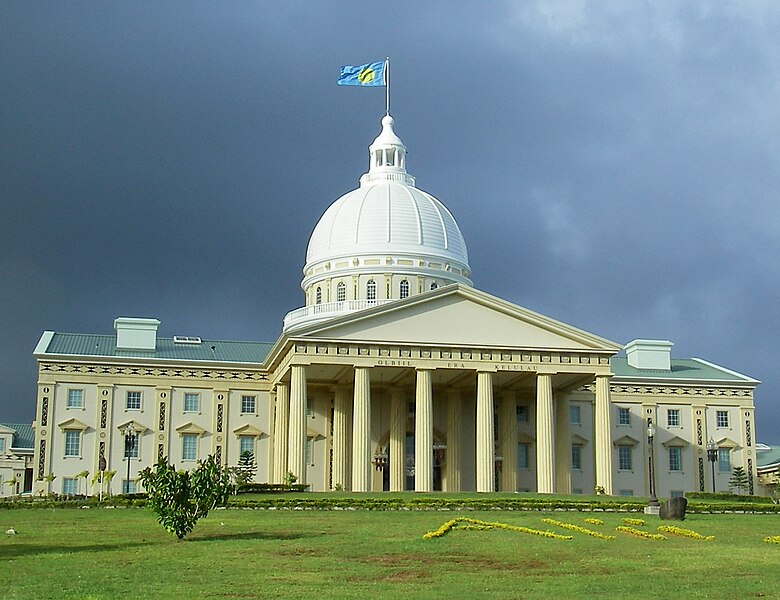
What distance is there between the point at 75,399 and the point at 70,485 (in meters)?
5.70

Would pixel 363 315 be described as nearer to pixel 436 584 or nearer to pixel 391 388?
pixel 391 388

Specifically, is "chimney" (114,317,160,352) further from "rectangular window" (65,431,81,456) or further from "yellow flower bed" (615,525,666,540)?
"yellow flower bed" (615,525,666,540)

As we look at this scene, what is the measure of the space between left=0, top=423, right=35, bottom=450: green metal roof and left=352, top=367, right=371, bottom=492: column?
4545 cm

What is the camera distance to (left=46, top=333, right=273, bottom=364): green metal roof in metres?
80.8

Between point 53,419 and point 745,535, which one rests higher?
point 53,419

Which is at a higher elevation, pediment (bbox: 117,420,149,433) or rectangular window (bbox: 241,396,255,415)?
rectangular window (bbox: 241,396,255,415)

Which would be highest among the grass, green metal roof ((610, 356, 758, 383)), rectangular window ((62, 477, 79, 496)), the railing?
the railing

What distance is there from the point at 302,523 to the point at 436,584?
648 inches

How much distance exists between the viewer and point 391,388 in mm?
76938

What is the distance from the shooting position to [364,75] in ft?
283

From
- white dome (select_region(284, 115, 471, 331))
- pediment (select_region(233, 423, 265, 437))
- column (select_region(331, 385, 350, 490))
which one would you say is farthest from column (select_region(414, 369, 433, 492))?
pediment (select_region(233, 423, 265, 437))

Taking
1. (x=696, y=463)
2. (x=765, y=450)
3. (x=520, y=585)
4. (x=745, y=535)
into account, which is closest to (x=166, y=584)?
(x=520, y=585)

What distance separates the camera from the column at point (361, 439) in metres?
66.6

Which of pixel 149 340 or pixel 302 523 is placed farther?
pixel 149 340
